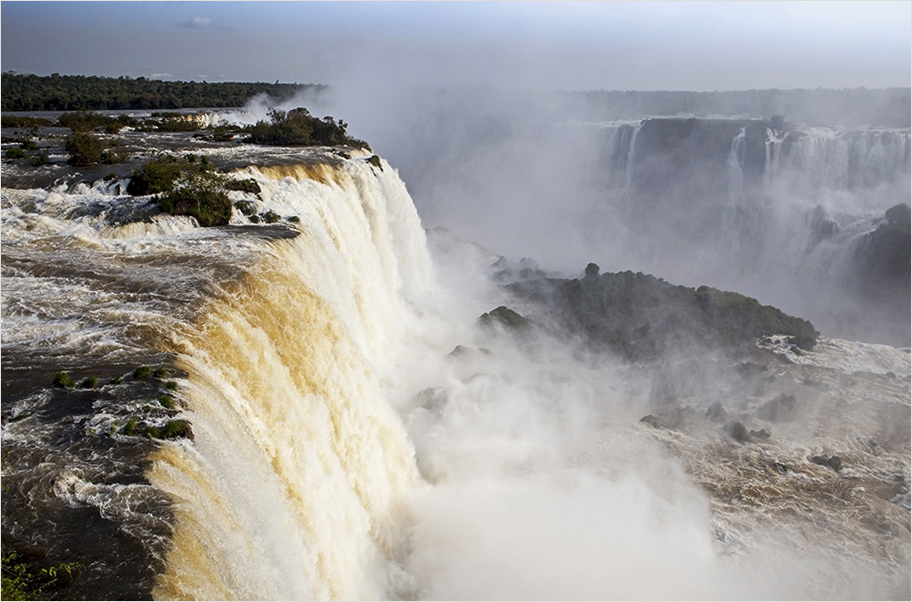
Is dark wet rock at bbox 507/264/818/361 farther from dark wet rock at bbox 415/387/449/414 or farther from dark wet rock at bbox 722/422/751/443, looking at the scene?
dark wet rock at bbox 415/387/449/414

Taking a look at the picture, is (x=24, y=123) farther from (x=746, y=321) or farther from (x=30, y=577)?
(x=746, y=321)

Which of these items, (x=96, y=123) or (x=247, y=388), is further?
(x=96, y=123)

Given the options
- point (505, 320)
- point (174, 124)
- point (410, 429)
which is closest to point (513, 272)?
point (505, 320)

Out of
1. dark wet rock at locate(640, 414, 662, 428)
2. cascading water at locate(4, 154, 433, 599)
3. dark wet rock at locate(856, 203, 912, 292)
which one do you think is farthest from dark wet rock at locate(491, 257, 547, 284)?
dark wet rock at locate(856, 203, 912, 292)

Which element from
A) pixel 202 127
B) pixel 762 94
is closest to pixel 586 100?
pixel 762 94

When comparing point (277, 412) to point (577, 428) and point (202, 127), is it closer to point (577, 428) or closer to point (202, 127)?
point (577, 428)
